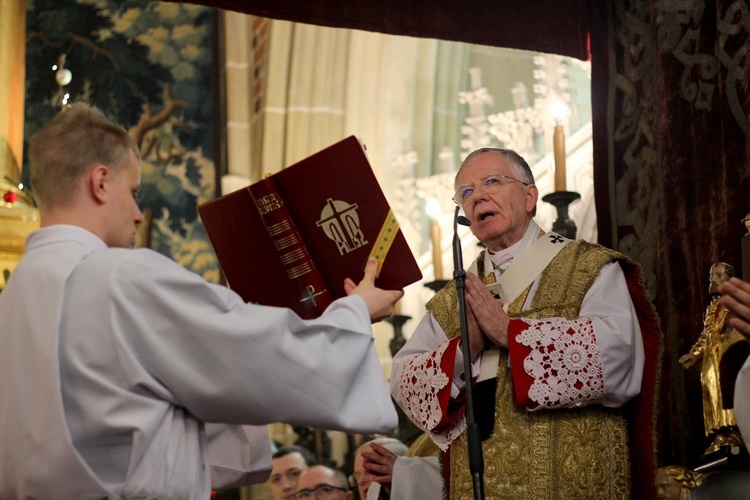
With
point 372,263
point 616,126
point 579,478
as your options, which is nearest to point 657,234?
point 616,126

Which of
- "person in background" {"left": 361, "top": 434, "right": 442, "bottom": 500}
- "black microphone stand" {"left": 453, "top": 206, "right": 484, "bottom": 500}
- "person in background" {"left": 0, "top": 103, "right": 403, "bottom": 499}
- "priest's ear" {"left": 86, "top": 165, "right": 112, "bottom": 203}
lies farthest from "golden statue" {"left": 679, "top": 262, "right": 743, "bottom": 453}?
"priest's ear" {"left": 86, "top": 165, "right": 112, "bottom": 203}

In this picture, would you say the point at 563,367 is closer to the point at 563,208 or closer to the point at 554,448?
the point at 554,448

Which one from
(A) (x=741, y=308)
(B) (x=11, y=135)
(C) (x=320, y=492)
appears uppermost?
(B) (x=11, y=135)

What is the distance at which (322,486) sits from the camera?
525 cm

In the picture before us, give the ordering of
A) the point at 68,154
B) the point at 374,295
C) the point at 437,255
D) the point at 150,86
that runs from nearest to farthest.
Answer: the point at 68,154 < the point at 374,295 < the point at 437,255 < the point at 150,86

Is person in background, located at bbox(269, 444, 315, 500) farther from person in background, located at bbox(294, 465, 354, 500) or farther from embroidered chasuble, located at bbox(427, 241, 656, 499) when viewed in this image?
embroidered chasuble, located at bbox(427, 241, 656, 499)

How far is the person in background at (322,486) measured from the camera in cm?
523

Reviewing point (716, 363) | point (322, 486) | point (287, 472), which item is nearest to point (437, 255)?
point (287, 472)

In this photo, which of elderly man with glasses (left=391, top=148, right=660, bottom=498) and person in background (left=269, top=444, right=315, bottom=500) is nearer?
elderly man with glasses (left=391, top=148, right=660, bottom=498)

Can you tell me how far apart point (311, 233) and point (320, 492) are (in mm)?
2453

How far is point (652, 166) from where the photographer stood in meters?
4.79

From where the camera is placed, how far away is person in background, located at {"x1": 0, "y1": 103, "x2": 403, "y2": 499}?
2355 millimetres

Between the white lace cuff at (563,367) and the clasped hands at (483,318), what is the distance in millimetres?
84

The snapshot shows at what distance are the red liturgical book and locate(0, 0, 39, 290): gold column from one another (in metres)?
2.99
